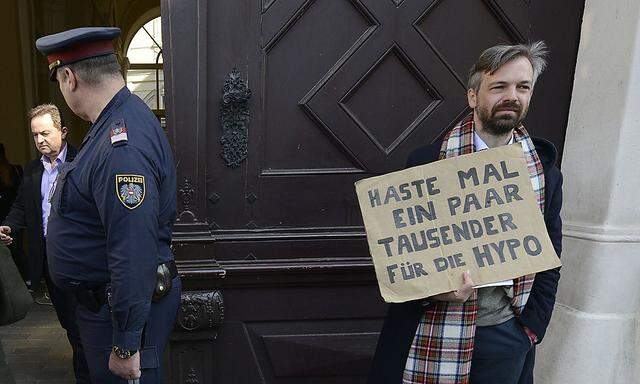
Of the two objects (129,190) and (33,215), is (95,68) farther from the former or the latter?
(33,215)

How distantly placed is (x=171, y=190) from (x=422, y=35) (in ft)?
5.19

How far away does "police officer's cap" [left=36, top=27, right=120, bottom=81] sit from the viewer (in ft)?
6.34

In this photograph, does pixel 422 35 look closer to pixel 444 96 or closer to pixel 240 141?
pixel 444 96

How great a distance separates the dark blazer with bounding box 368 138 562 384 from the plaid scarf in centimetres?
3

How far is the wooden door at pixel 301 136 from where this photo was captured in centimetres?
270

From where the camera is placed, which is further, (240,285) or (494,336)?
(240,285)

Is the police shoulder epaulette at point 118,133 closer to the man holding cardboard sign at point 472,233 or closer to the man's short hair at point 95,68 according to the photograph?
the man's short hair at point 95,68

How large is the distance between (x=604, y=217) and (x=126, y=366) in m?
2.38

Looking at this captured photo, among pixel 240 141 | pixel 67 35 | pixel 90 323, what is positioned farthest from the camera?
pixel 240 141

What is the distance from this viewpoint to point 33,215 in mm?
3416

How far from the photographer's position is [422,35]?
284 centimetres

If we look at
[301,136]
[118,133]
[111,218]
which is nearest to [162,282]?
[111,218]

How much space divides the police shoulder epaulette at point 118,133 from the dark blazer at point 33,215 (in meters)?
1.69

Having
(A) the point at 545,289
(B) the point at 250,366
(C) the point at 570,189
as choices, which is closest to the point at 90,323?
(B) the point at 250,366
